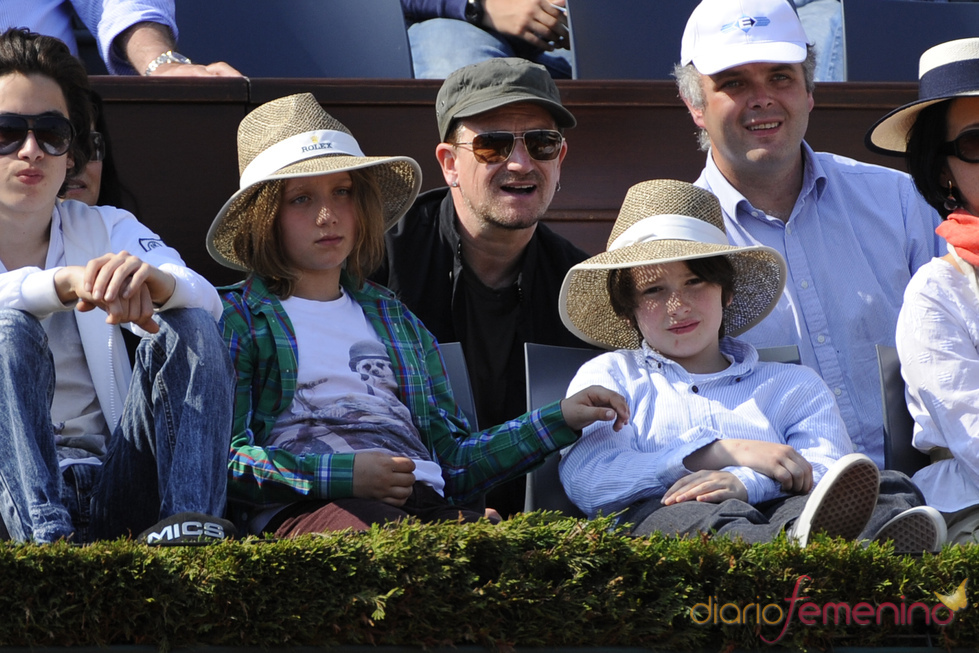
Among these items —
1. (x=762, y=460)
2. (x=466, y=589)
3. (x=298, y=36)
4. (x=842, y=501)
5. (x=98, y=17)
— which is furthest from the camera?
(x=298, y=36)

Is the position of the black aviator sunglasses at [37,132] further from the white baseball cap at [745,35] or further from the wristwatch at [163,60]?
the white baseball cap at [745,35]

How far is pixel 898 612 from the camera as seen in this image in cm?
222

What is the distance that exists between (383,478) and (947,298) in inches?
54.2

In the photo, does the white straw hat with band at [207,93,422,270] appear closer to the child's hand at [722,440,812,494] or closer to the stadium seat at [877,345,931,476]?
the child's hand at [722,440,812,494]

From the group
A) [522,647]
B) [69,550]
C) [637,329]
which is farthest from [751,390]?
[69,550]

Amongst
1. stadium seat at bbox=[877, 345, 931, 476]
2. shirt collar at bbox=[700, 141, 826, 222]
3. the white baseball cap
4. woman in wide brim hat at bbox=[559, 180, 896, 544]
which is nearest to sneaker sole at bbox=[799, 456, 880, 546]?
woman in wide brim hat at bbox=[559, 180, 896, 544]

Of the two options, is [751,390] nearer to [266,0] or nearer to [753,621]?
[753,621]

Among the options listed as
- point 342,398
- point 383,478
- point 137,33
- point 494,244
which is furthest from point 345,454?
point 137,33

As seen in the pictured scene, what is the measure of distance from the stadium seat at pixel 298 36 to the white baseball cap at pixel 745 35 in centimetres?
117

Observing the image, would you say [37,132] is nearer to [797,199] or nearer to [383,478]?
[383,478]

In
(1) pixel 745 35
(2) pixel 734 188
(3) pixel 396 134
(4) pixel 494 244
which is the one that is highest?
(1) pixel 745 35

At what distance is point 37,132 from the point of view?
9.51ft

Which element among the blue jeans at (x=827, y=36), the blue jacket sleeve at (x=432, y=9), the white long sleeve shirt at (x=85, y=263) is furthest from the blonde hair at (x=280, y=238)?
the blue jeans at (x=827, y=36)

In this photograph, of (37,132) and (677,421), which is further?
(677,421)
